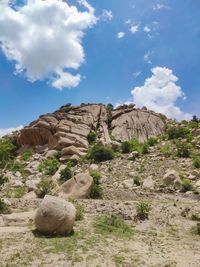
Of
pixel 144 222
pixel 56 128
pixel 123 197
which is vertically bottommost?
pixel 144 222

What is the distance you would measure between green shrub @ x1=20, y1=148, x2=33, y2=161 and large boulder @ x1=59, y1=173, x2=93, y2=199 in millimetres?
16682

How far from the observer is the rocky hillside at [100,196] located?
32.7ft

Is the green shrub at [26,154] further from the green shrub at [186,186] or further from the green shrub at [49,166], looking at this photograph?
the green shrub at [186,186]

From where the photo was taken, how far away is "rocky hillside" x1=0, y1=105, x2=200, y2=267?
9.97 m

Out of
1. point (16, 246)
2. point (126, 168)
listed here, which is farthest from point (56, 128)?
point (16, 246)

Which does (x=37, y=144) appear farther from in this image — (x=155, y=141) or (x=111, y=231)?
(x=111, y=231)

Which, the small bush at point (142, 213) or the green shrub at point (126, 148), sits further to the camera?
the green shrub at point (126, 148)

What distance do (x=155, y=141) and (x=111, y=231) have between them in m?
22.4

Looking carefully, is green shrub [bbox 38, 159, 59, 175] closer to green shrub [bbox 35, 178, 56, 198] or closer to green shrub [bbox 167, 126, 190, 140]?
green shrub [bbox 35, 178, 56, 198]

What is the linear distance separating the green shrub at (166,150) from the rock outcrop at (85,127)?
274 inches

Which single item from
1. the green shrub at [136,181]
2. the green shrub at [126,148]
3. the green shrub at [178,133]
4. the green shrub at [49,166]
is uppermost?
the green shrub at [178,133]

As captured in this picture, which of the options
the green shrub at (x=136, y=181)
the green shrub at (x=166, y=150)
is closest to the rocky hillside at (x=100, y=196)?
the green shrub at (x=136, y=181)

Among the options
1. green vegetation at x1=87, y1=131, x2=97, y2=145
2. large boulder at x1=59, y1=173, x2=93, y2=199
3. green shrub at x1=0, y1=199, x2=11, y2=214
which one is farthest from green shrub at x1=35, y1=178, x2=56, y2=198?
green vegetation at x1=87, y1=131, x2=97, y2=145

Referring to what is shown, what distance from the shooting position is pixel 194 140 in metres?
30.8
